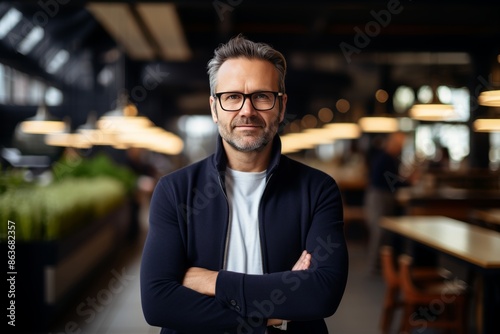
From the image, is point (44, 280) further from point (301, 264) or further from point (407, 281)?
point (301, 264)

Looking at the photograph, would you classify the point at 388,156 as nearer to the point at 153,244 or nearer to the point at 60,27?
the point at 153,244

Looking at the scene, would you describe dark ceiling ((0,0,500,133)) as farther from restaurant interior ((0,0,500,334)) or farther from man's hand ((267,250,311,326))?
man's hand ((267,250,311,326))

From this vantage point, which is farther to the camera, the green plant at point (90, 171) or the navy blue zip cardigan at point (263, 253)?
the green plant at point (90, 171)

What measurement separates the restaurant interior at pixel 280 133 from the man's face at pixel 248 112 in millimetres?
2532

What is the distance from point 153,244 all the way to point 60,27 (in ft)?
37.1

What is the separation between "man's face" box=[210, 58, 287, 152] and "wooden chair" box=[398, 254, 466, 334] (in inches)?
118

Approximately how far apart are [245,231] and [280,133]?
735 centimetres

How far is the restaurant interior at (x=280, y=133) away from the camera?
4.86 metres

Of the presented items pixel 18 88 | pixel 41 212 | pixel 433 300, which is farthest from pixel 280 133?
pixel 18 88

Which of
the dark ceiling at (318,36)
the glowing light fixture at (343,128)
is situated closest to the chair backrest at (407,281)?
the dark ceiling at (318,36)

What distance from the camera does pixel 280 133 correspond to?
9.02 meters

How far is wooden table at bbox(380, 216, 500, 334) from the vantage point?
3.70 meters

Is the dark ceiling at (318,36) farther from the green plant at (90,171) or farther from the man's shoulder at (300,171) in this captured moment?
the man's shoulder at (300,171)

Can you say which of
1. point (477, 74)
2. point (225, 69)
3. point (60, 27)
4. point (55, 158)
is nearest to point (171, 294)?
point (225, 69)
